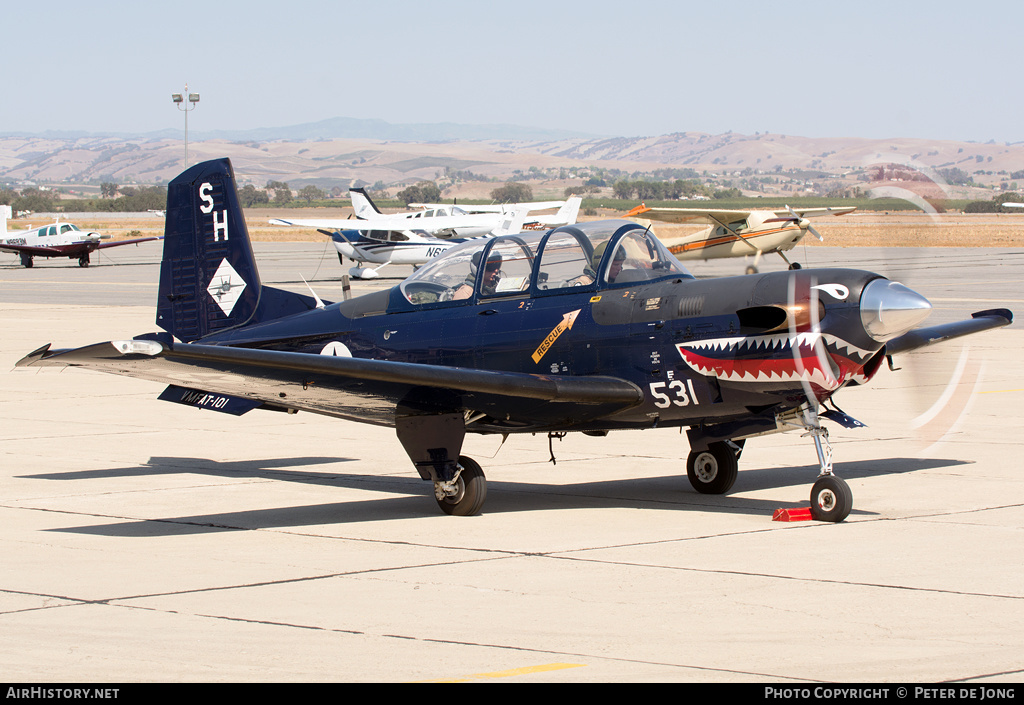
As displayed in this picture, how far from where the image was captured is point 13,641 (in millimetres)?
5762

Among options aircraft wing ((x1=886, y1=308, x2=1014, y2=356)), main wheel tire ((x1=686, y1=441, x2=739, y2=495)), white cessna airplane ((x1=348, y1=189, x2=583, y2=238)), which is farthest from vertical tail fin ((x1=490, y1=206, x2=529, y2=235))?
main wheel tire ((x1=686, y1=441, x2=739, y2=495))

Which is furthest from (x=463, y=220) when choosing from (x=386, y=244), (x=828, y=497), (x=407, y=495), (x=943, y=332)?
(x=828, y=497)

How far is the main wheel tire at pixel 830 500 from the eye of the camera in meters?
8.64

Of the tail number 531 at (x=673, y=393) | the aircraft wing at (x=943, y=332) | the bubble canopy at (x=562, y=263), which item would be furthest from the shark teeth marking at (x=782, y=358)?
the aircraft wing at (x=943, y=332)

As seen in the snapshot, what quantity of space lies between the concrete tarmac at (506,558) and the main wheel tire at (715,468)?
5.7 inches

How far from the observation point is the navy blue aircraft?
847cm

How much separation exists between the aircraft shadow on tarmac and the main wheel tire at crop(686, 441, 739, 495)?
0.10 metres

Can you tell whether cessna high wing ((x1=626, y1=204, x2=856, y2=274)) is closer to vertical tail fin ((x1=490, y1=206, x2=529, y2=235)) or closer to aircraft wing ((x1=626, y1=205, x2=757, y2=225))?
aircraft wing ((x1=626, y1=205, x2=757, y2=225))

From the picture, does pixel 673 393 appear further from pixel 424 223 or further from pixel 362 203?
pixel 362 203

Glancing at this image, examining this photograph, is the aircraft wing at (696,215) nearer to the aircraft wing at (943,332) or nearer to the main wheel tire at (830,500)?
the aircraft wing at (943,332)

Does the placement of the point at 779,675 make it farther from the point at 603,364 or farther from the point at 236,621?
the point at 603,364

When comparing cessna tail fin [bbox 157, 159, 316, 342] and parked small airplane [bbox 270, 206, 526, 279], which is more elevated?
cessna tail fin [bbox 157, 159, 316, 342]

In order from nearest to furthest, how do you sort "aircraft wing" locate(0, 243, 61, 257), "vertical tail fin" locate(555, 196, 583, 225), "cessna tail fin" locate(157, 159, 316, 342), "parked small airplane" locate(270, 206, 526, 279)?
"cessna tail fin" locate(157, 159, 316, 342), "parked small airplane" locate(270, 206, 526, 279), "vertical tail fin" locate(555, 196, 583, 225), "aircraft wing" locate(0, 243, 61, 257)

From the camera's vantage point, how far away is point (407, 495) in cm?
1048
